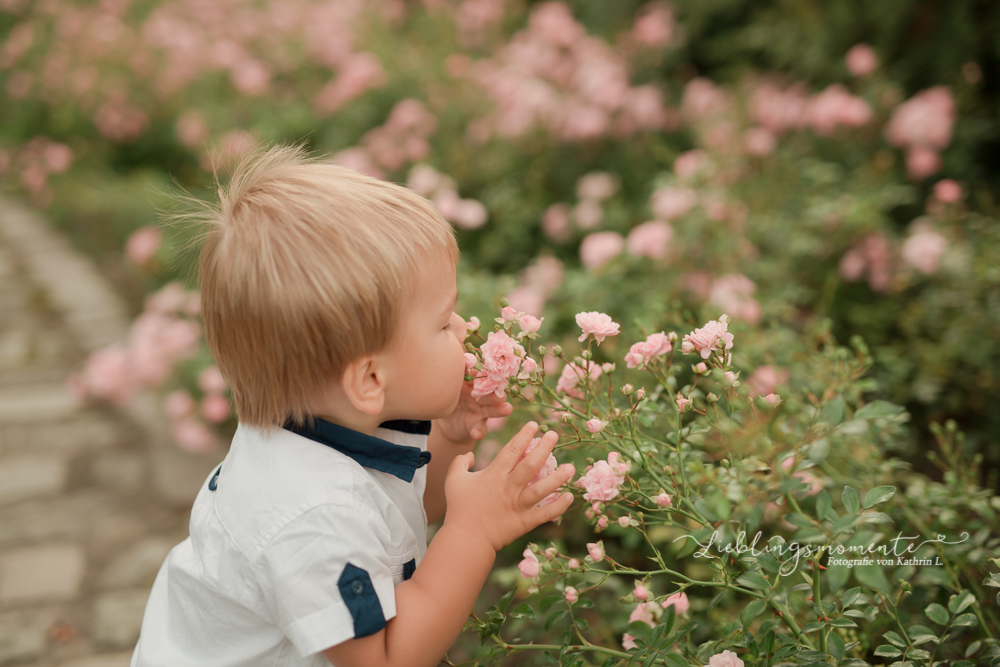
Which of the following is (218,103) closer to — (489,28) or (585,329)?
(489,28)

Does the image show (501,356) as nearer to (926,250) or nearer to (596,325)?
(596,325)

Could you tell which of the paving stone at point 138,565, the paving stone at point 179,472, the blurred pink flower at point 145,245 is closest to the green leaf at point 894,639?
the paving stone at point 138,565

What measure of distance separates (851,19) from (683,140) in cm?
97

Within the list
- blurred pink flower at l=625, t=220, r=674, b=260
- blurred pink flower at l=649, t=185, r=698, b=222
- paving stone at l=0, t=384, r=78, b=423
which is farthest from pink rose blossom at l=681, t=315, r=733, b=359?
paving stone at l=0, t=384, r=78, b=423

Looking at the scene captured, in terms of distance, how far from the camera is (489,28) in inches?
197

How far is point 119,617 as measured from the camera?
1.91 metres

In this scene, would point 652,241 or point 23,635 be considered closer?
point 23,635

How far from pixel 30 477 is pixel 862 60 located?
367 cm

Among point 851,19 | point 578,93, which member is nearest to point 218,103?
point 578,93

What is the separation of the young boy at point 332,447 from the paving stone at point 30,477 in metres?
1.58

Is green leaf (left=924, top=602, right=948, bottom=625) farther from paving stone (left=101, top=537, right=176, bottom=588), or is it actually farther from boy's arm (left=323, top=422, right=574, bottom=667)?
paving stone (left=101, top=537, right=176, bottom=588)

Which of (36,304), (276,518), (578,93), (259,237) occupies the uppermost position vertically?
(578,93)

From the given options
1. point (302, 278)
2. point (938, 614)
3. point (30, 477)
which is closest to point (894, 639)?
point (938, 614)

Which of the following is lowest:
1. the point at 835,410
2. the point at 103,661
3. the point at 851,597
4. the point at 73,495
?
the point at 103,661
